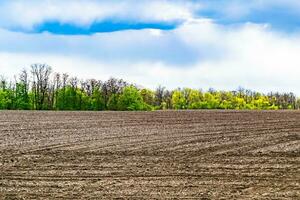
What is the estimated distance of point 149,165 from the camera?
15.5m

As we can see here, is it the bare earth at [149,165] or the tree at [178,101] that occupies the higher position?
the tree at [178,101]

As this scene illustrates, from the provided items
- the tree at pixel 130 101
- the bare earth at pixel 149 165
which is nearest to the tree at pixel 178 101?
the tree at pixel 130 101

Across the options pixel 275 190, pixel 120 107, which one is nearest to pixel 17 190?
pixel 275 190

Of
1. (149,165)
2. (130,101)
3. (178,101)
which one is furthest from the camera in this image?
(178,101)

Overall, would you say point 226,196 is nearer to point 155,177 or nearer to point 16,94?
point 155,177

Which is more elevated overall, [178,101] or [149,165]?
[178,101]

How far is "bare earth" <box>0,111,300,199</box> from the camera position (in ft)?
38.9

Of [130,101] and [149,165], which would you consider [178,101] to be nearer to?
[130,101]

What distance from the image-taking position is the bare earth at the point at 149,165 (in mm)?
11867

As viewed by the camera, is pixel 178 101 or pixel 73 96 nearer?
pixel 73 96

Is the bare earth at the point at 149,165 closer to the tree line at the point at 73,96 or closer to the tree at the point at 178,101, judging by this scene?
the tree line at the point at 73,96

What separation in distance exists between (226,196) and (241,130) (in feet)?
54.6

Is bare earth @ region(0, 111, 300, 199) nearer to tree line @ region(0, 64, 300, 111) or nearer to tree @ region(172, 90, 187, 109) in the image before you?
tree line @ region(0, 64, 300, 111)

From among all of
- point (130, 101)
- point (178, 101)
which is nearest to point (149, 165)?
point (130, 101)
